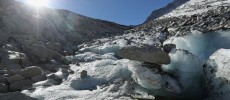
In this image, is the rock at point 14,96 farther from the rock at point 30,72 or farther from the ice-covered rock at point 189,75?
the ice-covered rock at point 189,75

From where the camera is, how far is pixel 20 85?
14367 mm

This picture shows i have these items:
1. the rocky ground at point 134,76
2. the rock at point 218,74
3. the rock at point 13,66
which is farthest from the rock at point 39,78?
the rock at point 218,74

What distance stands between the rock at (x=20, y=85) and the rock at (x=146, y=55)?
4.64 meters

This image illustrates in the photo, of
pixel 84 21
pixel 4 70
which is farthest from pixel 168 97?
pixel 84 21

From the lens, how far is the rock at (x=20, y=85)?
14031 mm

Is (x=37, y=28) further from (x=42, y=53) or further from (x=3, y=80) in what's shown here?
(x=3, y=80)

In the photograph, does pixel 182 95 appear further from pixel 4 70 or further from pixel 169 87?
pixel 4 70

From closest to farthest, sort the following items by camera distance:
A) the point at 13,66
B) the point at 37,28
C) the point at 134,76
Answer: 1. the point at 134,76
2. the point at 13,66
3. the point at 37,28

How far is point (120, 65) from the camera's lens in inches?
594

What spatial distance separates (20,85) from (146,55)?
226 inches

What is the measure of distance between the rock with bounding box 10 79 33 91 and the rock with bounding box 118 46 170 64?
4.64 m

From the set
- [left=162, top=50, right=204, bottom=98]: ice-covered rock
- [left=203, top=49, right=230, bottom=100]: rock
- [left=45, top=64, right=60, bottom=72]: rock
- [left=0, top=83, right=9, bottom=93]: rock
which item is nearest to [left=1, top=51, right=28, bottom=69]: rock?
[left=45, top=64, right=60, bottom=72]: rock

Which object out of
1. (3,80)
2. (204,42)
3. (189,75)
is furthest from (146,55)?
(3,80)

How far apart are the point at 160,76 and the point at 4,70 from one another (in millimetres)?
8163
